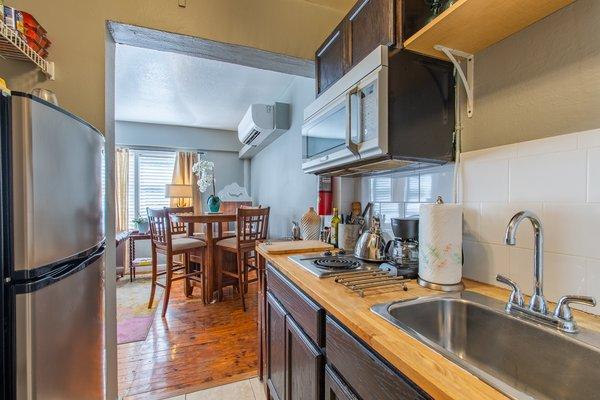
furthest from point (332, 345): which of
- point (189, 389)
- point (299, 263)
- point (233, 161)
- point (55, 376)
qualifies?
point (233, 161)

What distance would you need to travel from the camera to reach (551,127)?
889mm

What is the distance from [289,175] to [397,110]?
7.46ft

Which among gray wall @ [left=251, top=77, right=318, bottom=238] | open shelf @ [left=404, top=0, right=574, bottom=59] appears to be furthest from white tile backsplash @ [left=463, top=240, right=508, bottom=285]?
gray wall @ [left=251, top=77, right=318, bottom=238]

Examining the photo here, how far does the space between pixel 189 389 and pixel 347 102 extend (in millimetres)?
1895

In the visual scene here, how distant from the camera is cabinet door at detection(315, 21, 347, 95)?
1.44 m

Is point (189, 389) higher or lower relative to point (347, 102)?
lower

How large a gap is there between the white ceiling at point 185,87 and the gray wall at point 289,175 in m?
0.39

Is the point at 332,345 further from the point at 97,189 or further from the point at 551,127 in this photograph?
the point at 97,189

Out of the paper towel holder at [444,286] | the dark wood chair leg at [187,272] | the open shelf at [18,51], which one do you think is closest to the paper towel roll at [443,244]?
the paper towel holder at [444,286]

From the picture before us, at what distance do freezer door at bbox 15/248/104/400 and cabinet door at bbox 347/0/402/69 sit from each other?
144cm

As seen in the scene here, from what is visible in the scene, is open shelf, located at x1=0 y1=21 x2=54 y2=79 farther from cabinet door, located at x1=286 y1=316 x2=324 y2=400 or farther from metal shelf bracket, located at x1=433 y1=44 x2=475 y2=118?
metal shelf bracket, located at x1=433 y1=44 x2=475 y2=118

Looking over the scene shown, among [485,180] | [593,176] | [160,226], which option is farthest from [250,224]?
[593,176]

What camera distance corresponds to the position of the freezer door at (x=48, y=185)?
763mm

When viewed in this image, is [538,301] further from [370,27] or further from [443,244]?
[370,27]
